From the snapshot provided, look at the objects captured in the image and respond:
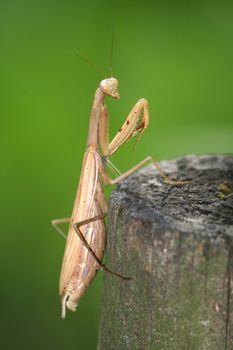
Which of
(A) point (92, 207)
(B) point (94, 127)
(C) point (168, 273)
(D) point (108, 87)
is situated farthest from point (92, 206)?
(C) point (168, 273)

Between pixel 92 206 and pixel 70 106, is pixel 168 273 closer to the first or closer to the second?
pixel 92 206

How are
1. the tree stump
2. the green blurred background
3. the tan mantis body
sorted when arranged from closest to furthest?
1. the tree stump
2. the tan mantis body
3. the green blurred background

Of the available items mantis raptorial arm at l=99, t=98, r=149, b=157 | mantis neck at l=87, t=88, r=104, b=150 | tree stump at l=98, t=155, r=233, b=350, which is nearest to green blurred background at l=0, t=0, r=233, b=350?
mantis raptorial arm at l=99, t=98, r=149, b=157

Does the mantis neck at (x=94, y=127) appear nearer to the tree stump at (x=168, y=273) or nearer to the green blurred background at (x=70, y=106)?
the tree stump at (x=168, y=273)

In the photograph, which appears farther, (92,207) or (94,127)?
(94,127)

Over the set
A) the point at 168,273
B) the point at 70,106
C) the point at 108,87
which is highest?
the point at 70,106

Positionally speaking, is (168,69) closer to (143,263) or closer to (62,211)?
(62,211)

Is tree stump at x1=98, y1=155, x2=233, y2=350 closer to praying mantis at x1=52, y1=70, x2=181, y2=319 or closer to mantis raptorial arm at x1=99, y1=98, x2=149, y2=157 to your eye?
praying mantis at x1=52, y1=70, x2=181, y2=319
